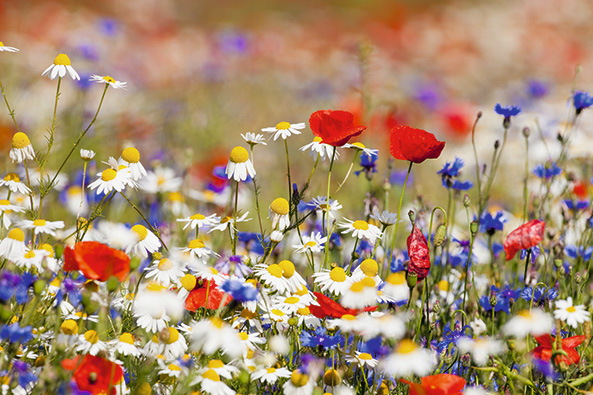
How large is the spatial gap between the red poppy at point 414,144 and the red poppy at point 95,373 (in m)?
0.73

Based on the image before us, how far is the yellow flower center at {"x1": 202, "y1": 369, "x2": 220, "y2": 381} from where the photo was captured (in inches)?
42.9

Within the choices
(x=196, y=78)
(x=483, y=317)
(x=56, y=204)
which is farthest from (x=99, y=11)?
(x=483, y=317)

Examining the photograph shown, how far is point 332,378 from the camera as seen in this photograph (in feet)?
3.76

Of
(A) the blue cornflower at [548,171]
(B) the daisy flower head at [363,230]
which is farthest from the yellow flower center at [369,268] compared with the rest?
(A) the blue cornflower at [548,171]

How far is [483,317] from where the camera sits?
1.79 meters

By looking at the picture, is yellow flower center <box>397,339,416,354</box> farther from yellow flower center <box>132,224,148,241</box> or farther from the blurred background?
the blurred background

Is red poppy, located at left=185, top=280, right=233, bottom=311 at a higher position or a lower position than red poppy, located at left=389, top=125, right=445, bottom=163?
lower

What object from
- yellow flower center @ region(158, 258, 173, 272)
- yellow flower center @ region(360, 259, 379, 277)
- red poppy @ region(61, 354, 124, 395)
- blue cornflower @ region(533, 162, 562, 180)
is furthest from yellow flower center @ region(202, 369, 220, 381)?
blue cornflower @ region(533, 162, 562, 180)

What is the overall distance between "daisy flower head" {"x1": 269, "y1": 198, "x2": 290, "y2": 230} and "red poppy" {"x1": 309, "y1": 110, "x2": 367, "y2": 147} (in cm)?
17

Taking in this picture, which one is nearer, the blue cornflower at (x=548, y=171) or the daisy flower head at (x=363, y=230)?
the daisy flower head at (x=363, y=230)

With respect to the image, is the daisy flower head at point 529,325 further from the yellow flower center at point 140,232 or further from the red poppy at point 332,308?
the yellow flower center at point 140,232

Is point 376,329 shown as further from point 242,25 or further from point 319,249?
→ point 242,25

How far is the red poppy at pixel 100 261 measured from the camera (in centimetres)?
111

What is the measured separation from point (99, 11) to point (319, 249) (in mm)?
13193
